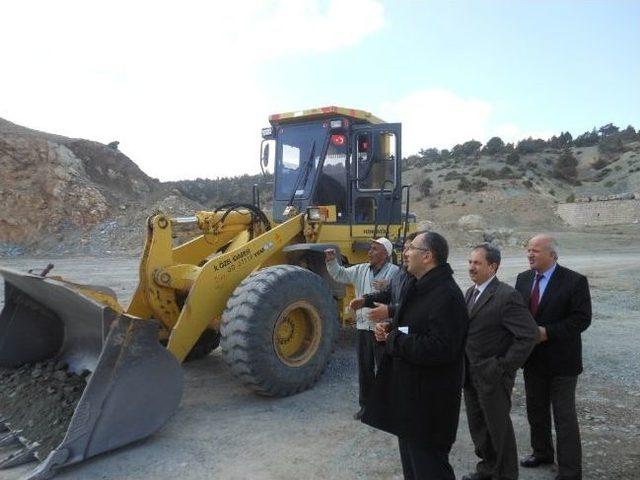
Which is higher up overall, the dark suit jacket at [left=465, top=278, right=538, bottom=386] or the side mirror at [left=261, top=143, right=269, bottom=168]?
the side mirror at [left=261, top=143, right=269, bottom=168]

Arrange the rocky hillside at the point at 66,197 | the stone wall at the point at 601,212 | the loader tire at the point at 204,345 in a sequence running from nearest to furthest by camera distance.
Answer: the loader tire at the point at 204,345
the rocky hillside at the point at 66,197
the stone wall at the point at 601,212

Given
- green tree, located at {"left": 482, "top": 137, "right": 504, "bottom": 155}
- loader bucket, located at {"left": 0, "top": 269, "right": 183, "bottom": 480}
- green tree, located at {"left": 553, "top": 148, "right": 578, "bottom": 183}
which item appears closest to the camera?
Answer: loader bucket, located at {"left": 0, "top": 269, "right": 183, "bottom": 480}

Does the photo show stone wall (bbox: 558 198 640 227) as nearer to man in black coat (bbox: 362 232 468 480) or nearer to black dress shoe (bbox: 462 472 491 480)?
black dress shoe (bbox: 462 472 491 480)

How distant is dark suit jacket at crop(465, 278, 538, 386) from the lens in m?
3.40

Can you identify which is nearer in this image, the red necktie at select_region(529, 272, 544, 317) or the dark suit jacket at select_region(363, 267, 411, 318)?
the red necktie at select_region(529, 272, 544, 317)

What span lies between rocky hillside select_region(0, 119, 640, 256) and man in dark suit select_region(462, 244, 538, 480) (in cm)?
1050

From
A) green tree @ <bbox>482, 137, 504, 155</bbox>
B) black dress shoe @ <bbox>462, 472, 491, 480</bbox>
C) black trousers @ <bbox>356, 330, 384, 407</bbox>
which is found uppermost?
green tree @ <bbox>482, 137, 504, 155</bbox>

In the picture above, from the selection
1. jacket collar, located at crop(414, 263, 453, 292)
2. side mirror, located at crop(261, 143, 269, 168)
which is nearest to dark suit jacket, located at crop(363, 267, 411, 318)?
jacket collar, located at crop(414, 263, 453, 292)

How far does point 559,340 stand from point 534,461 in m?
0.94

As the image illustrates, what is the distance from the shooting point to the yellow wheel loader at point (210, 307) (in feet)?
13.5

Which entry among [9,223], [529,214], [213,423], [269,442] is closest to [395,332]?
[269,442]

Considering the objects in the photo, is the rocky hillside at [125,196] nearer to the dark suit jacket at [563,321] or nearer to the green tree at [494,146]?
the green tree at [494,146]

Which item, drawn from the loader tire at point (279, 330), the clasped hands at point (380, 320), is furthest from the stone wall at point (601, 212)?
the clasped hands at point (380, 320)

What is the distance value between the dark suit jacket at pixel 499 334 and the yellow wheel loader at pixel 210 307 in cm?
213
